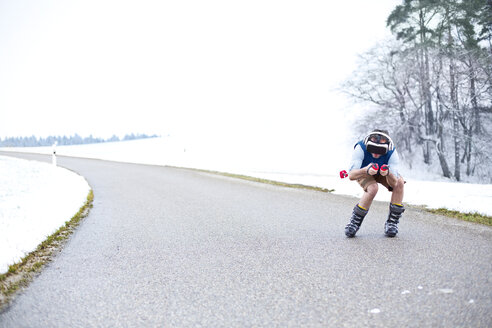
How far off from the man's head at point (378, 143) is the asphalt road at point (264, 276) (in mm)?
1207

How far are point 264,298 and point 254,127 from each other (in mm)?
55612

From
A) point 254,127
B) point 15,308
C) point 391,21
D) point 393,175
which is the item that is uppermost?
point 391,21

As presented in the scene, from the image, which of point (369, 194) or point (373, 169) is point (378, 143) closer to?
point (373, 169)

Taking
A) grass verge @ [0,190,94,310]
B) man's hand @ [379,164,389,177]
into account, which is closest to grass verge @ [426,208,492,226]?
man's hand @ [379,164,389,177]

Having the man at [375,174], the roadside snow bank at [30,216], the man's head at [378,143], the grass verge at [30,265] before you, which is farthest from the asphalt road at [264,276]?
the man's head at [378,143]

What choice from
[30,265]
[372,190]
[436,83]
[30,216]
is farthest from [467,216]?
[436,83]

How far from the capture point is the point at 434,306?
227 centimetres

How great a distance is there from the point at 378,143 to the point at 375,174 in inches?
16.4

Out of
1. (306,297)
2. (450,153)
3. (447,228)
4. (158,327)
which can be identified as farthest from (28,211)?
(450,153)

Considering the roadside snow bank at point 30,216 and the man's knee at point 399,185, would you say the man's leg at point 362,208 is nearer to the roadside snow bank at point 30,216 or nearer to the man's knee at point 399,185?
the man's knee at point 399,185

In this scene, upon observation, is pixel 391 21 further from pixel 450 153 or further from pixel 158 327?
pixel 158 327

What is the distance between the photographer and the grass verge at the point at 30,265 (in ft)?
9.19

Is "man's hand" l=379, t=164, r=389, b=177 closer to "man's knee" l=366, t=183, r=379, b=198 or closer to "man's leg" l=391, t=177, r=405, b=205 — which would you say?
"man's knee" l=366, t=183, r=379, b=198

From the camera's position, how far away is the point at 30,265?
3.47 metres
